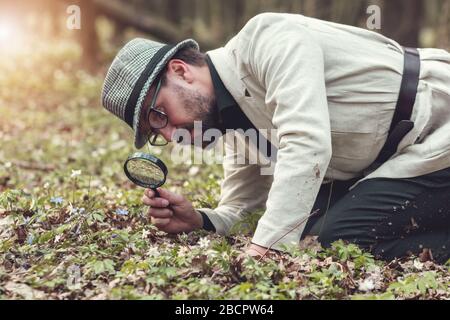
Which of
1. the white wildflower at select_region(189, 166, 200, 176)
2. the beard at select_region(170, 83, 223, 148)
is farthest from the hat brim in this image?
the white wildflower at select_region(189, 166, 200, 176)

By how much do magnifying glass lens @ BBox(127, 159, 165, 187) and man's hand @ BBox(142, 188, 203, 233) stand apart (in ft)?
0.30

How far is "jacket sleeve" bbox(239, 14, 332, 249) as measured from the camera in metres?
3.71

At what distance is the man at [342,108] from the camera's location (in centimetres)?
407

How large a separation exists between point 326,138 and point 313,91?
26 cm

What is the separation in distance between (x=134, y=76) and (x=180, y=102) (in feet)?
1.01

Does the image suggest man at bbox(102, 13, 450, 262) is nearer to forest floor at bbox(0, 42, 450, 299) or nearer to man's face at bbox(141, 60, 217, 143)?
man's face at bbox(141, 60, 217, 143)

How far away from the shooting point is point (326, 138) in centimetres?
371

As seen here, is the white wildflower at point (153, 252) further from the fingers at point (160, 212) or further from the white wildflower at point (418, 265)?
the white wildflower at point (418, 265)

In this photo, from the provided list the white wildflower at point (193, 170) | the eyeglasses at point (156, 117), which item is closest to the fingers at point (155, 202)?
the eyeglasses at point (156, 117)

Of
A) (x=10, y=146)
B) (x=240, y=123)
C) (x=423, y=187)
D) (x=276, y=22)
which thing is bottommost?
(x=10, y=146)

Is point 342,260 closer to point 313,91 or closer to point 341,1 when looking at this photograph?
point 313,91

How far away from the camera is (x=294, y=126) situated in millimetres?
3709

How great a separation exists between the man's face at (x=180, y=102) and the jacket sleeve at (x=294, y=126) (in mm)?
453

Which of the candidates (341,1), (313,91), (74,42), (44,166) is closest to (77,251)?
(313,91)
